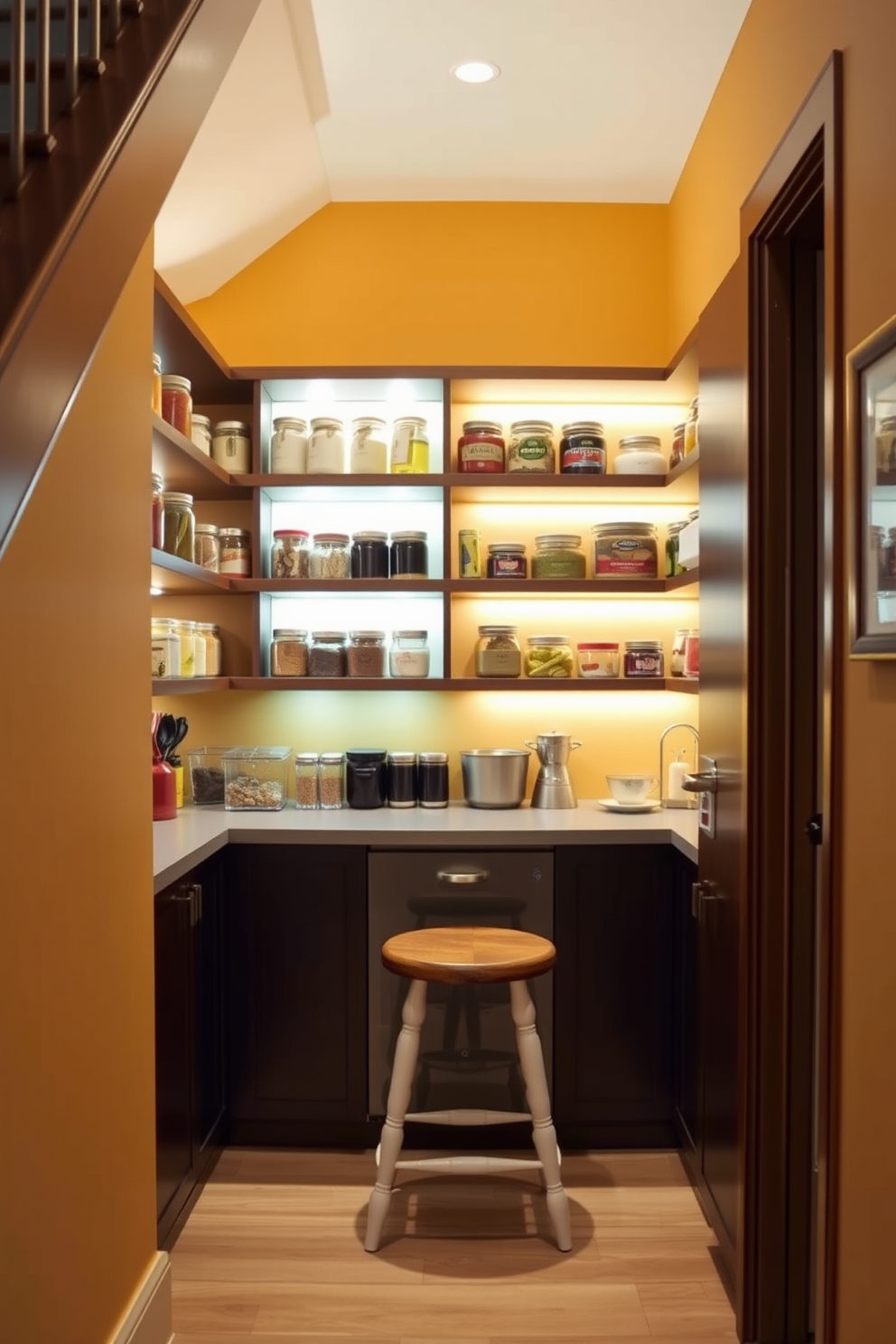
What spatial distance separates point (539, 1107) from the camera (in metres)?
2.49

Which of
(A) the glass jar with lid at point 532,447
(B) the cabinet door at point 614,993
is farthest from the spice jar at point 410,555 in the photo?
(B) the cabinet door at point 614,993

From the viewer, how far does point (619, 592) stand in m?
3.42

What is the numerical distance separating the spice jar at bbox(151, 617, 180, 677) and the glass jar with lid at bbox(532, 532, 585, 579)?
120 cm

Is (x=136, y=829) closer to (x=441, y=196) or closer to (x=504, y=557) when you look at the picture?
(x=504, y=557)

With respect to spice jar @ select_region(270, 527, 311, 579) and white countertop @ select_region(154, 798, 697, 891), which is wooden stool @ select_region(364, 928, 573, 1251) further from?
spice jar @ select_region(270, 527, 311, 579)

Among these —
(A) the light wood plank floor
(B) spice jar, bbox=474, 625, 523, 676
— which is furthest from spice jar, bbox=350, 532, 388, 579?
(A) the light wood plank floor

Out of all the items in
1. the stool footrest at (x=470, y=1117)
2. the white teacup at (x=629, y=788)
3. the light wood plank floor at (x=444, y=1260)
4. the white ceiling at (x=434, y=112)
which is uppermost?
the white ceiling at (x=434, y=112)

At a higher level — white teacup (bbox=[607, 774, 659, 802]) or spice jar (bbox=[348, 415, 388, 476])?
spice jar (bbox=[348, 415, 388, 476])

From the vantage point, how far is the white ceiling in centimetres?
271

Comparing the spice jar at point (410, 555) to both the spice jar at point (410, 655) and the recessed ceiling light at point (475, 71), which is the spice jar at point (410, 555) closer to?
the spice jar at point (410, 655)

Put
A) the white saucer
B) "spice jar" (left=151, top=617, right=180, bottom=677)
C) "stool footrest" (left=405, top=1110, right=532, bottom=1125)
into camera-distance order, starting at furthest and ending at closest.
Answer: the white saucer, "spice jar" (left=151, top=617, right=180, bottom=677), "stool footrest" (left=405, top=1110, right=532, bottom=1125)

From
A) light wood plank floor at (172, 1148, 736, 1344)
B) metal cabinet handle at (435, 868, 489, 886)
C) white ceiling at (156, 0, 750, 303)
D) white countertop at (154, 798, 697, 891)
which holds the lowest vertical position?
light wood plank floor at (172, 1148, 736, 1344)

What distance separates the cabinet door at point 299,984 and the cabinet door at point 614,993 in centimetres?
56

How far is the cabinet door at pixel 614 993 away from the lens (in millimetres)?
2902
